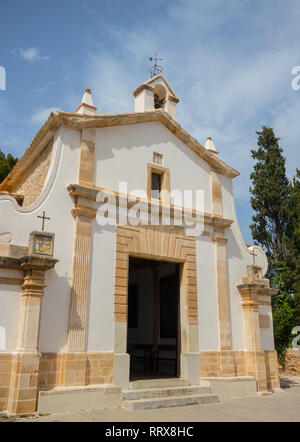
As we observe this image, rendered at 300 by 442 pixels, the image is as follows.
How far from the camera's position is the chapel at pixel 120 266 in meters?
7.59

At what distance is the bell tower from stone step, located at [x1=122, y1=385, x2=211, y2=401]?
7.57 m

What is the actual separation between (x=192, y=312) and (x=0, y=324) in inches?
188

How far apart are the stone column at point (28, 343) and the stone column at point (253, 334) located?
19.2 feet

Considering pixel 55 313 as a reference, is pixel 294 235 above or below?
above

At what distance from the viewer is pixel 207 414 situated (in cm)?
762

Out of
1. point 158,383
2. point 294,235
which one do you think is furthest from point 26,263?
point 294,235

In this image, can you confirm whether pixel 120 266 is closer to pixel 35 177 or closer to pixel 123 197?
A: pixel 123 197

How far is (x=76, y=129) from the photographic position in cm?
955

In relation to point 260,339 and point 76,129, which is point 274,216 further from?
point 76,129

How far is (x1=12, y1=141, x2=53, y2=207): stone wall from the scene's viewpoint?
9.98 m

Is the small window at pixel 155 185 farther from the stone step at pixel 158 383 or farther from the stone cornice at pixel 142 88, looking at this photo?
the stone step at pixel 158 383

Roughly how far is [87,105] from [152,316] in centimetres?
780

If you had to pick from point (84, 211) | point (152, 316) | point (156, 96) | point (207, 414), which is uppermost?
point (156, 96)
